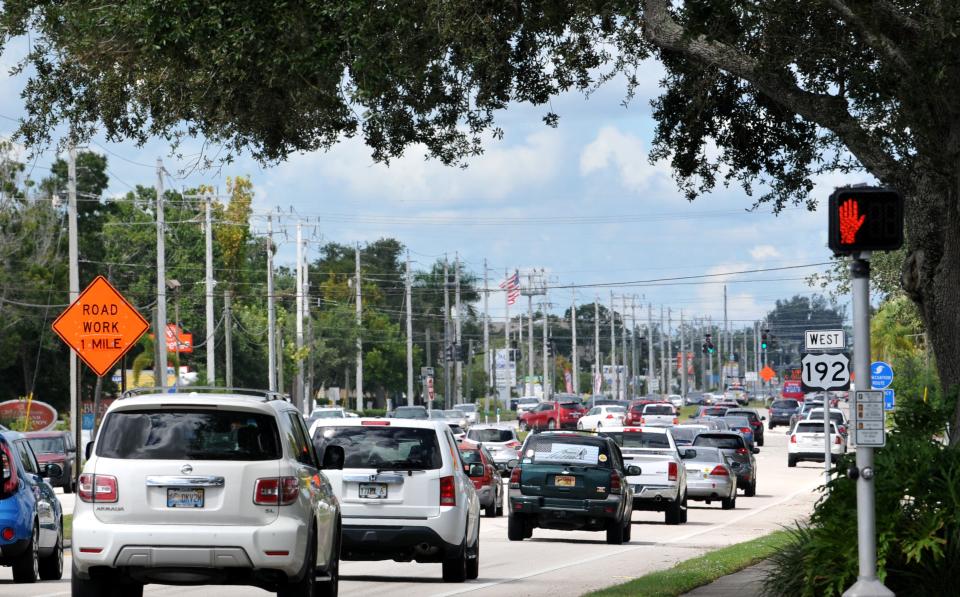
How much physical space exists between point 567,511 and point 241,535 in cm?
1241

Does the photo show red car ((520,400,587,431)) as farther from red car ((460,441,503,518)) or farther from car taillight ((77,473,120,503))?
car taillight ((77,473,120,503))

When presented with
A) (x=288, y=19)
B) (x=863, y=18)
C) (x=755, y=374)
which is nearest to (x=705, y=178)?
(x=863, y=18)

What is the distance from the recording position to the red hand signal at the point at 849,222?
11.2m

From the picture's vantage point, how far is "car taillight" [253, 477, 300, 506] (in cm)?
1298

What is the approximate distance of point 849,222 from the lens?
11227 millimetres

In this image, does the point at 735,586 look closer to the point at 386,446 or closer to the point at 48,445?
the point at 386,446

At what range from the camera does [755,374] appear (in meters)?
196

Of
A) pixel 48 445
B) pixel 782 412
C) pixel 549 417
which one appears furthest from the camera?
pixel 782 412

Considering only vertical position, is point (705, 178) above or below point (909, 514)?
above

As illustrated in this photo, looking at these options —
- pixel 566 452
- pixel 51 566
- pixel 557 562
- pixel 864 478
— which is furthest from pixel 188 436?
pixel 566 452

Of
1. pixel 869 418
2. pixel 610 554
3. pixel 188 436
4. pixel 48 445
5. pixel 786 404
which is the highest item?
pixel 869 418

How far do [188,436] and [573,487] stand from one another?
40.9 feet

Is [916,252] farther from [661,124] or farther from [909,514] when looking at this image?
[661,124]

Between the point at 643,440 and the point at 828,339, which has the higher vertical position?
the point at 828,339
